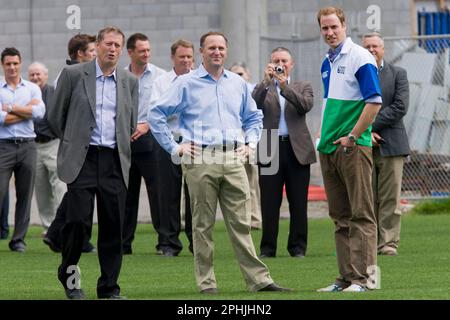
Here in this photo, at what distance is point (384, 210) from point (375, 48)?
1875 mm

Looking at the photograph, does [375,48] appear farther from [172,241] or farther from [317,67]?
[317,67]

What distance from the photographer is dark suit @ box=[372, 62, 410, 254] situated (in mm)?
15672

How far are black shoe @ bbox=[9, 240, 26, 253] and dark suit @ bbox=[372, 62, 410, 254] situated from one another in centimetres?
416

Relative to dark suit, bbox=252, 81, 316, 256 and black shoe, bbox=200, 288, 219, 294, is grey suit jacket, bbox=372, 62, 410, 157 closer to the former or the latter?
dark suit, bbox=252, 81, 316, 256

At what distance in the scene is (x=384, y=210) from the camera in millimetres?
15961

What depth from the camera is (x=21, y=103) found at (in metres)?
17.1

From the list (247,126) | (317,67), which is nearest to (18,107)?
(247,126)

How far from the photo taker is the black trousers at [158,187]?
16094 millimetres

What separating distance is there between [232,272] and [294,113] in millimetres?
2648

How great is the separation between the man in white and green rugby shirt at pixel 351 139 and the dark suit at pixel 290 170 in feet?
13.0

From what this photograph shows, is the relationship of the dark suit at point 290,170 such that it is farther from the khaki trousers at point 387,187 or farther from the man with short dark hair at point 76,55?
the man with short dark hair at point 76,55

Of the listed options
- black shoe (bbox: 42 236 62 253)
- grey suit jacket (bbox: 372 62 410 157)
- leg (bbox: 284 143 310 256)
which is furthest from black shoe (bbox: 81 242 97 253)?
grey suit jacket (bbox: 372 62 410 157)

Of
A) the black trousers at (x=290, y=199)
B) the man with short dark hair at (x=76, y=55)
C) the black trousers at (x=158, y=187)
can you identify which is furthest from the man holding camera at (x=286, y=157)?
the man with short dark hair at (x=76, y=55)

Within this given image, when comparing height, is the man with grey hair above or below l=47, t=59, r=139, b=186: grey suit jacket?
below
